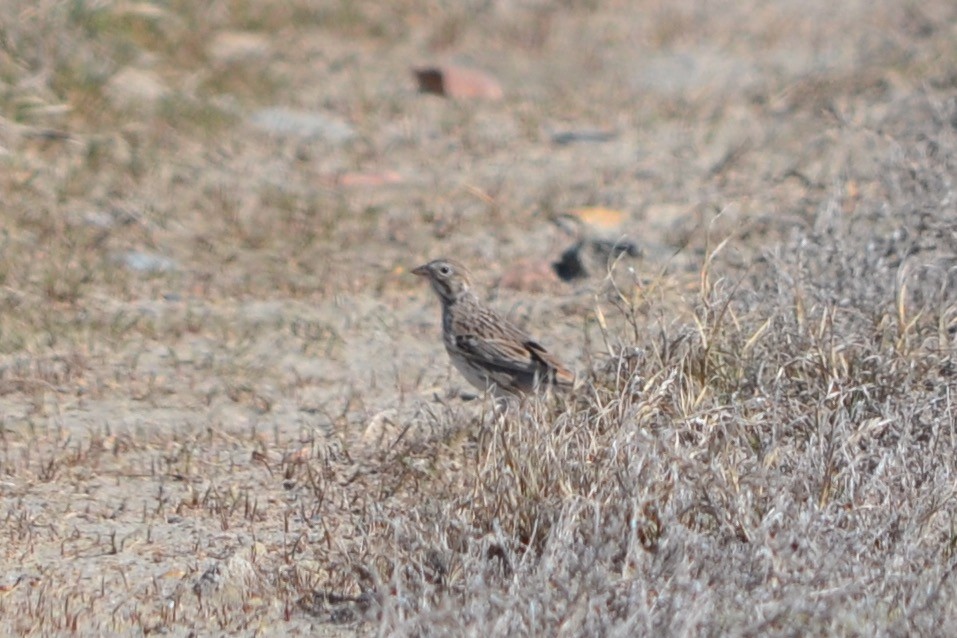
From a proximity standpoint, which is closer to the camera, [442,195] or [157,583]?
[157,583]

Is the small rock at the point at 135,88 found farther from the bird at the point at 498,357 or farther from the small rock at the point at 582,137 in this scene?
the bird at the point at 498,357

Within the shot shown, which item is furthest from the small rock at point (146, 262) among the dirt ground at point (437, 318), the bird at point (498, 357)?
the bird at point (498, 357)

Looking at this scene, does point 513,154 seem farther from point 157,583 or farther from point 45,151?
point 157,583

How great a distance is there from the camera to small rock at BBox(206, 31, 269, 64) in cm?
1251

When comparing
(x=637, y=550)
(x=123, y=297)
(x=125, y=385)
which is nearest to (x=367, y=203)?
(x=123, y=297)

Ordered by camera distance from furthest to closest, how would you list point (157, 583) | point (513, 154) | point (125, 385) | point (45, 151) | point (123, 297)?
point (513, 154) < point (45, 151) < point (123, 297) < point (125, 385) < point (157, 583)

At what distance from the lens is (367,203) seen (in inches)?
402

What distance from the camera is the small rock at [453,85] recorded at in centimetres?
1288

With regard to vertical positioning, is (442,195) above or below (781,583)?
below

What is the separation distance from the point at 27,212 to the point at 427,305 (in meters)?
2.38

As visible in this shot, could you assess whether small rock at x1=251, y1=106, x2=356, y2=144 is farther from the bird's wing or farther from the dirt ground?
the bird's wing

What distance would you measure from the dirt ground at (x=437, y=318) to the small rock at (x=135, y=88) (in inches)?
1.2

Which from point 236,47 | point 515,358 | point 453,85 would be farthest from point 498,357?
point 236,47

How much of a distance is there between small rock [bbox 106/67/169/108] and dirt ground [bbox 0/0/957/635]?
0.03 metres
